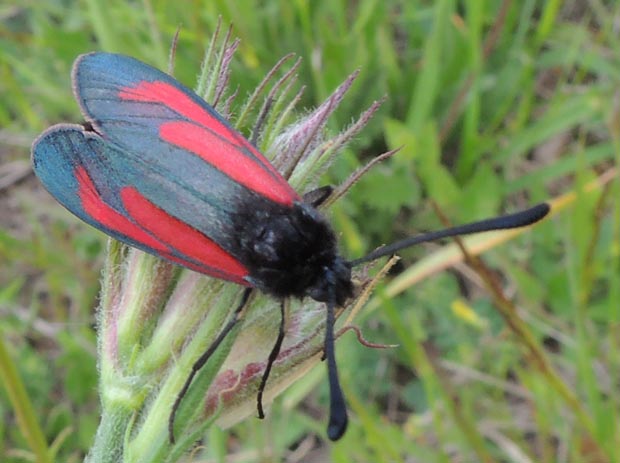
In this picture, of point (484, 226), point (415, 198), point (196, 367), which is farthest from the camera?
point (415, 198)

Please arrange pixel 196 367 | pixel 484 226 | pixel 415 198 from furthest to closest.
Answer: pixel 415 198 < pixel 484 226 < pixel 196 367

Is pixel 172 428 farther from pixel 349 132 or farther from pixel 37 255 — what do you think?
pixel 37 255

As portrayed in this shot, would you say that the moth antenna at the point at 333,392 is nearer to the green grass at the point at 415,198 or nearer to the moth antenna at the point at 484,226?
the moth antenna at the point at 484,226

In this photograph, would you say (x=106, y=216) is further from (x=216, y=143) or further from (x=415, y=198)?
(x=415, y=198)

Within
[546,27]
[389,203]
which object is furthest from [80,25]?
[546,27]

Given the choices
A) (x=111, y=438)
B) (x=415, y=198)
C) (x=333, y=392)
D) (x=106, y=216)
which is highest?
(x=106, y=216)

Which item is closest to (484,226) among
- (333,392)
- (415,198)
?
(333,392)
